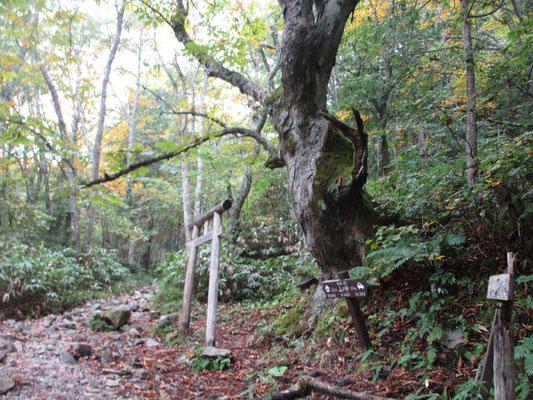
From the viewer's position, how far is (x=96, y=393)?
405 centimetres

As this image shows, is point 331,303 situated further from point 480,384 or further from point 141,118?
point 141,118

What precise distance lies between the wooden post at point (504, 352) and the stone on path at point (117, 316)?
7.06 meters

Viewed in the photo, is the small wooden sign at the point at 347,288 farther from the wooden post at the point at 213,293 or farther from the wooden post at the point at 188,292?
the wooden post at the point at 188,292

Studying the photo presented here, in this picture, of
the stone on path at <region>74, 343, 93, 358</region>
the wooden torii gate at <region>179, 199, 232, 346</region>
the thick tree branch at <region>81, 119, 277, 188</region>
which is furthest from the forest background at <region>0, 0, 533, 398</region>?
the stone on path at <region>74, 343, 93, 358</region>

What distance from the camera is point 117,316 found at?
716 centimetres

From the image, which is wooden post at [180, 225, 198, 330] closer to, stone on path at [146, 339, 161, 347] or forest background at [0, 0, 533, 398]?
stone on path at [146, 339, 161, 347]

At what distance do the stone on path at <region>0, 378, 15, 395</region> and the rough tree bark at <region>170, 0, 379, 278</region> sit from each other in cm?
407

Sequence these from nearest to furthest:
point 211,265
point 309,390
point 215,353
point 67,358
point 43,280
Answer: point 309,390 < point 67,358 < point 215,353 < point 211,265 < point 43,280

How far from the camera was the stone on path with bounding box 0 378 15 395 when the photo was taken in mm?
3737

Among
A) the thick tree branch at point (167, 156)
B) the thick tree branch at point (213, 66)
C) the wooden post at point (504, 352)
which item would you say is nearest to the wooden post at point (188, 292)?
the thick tree branch at point (167, 156)

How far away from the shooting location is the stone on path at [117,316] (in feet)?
23.2

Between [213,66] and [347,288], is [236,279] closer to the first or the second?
[213,66]

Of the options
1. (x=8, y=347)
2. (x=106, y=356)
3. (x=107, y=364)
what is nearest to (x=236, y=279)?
(x=106, y=356)

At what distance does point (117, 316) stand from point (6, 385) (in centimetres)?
339
